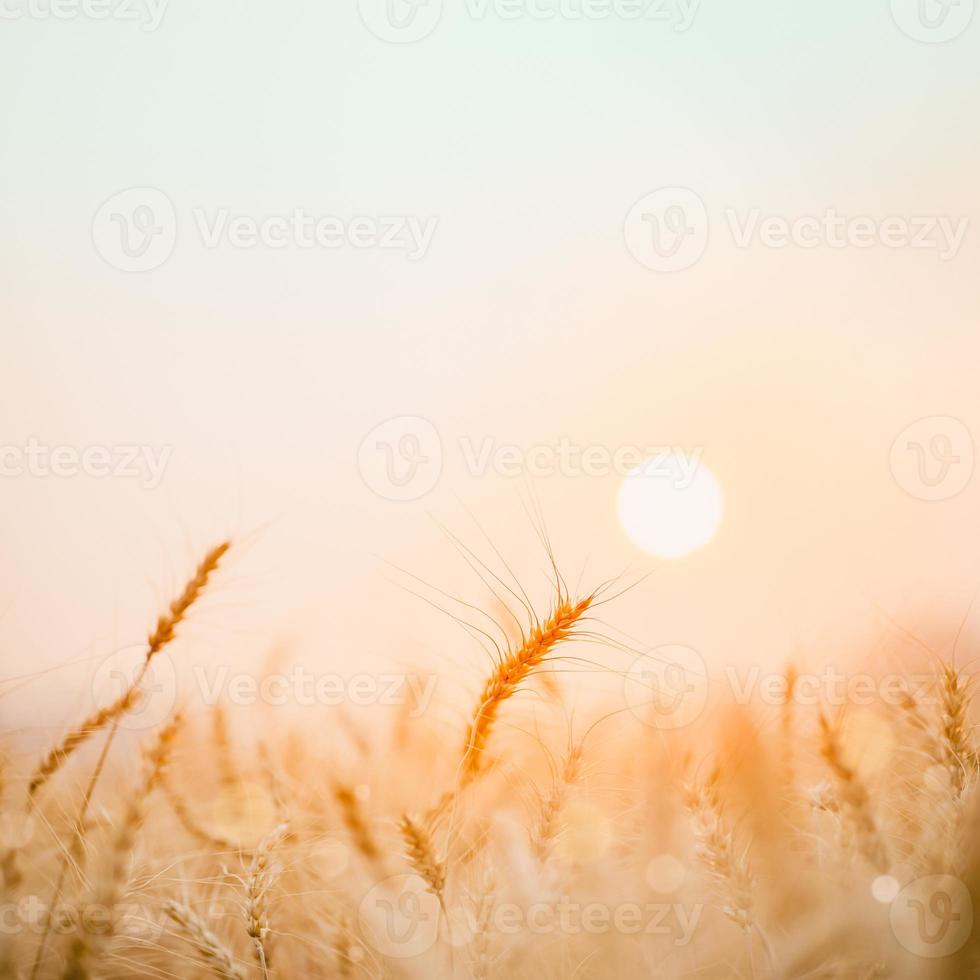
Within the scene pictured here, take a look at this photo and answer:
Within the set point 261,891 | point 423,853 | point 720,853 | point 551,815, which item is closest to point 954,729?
point 720,853

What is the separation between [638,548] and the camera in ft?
8.21

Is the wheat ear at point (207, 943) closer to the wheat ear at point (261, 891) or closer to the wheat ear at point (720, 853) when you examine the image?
the wheat ear at point (261, 891)

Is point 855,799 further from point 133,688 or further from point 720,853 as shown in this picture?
point 133,688

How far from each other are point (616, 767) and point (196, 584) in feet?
3.08

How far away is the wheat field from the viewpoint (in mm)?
1077

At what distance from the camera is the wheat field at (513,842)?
1.08 m

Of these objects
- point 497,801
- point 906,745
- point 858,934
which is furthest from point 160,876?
point 906,745

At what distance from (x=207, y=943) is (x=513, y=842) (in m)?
0.54

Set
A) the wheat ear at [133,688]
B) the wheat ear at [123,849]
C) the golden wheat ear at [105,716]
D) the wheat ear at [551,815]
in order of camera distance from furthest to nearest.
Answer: the wheat ear at [551,815] < the golden wheat ear at [105,716] < the wheat ear at [133,688] < the wheat ear at [123,849]

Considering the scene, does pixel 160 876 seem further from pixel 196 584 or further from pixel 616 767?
pixel 616 767

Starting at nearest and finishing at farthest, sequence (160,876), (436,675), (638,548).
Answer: (160,876), (436,675), (638,548)

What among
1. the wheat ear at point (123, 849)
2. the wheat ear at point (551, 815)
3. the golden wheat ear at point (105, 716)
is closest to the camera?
the wheat ear at point (123, 849)

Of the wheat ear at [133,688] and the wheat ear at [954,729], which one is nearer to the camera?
the wheat ear at [133,688]

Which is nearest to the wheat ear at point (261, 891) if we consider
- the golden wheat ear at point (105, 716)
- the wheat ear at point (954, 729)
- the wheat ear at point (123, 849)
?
the wheat ear at point (123, 849)
